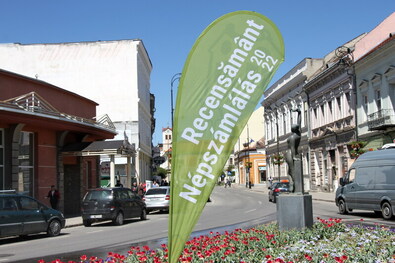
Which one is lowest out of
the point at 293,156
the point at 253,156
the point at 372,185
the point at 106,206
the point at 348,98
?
the point at 106,206

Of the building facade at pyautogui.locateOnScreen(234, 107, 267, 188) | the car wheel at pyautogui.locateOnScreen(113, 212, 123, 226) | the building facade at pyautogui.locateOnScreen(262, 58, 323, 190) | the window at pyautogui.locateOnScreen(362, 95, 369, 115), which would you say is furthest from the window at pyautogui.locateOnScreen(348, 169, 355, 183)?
the building facade at pyautogui.locateOnScreen(234, 107, 267, 188)

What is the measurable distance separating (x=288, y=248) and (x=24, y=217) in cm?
1038

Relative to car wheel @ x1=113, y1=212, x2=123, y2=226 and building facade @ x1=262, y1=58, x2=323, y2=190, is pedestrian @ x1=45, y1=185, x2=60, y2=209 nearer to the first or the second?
car wheel @ x1=113, y1=212, x2=123, y2=226

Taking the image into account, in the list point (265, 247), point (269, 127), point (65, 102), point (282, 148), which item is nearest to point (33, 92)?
point (65, 102)

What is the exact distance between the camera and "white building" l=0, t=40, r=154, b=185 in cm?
5062

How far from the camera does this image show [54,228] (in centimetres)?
1781

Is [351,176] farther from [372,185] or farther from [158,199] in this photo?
[158,199]

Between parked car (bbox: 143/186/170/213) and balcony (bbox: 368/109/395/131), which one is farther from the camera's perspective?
balcony (bbox: 368/109/395/131)

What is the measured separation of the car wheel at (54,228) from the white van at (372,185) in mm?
11570

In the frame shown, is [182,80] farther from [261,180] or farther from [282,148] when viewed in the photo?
[261,180]

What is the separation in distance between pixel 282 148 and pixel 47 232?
145 ft

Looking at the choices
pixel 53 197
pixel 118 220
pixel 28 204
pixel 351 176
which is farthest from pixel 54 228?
pixel 351 176

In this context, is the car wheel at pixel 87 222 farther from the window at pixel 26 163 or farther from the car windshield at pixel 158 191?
the car windshield at pixel 158 191

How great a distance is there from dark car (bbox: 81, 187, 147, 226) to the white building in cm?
2801
